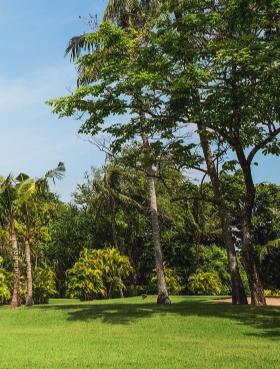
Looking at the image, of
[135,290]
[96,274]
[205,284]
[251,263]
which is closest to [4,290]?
[96,274]

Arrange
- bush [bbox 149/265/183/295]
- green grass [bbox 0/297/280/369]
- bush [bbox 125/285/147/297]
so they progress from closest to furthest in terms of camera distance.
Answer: green grass [bbox 0/297/280/369]
bush [bbox 149/265/183/295]
bush [bbox 125/285/147/297]

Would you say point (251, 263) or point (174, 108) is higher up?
point (174, 108)

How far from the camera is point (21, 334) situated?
14.5 m

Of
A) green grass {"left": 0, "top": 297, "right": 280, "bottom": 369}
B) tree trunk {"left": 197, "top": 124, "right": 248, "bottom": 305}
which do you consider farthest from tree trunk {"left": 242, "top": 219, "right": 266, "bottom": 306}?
tree trunk {"left": 197, "top": 124, "right": 248, "bottom": 305}

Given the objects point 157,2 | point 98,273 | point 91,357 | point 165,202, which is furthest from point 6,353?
point 165,202

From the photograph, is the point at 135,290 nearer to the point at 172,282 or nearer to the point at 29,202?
the point at 172,282

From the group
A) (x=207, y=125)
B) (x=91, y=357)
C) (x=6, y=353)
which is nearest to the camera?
(x=91, y=357)

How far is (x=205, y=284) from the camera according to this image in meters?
33.2

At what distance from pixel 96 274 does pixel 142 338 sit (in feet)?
57.5

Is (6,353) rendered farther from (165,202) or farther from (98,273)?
(165,202)

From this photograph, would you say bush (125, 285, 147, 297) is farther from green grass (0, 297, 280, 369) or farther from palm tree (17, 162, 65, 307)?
green grass (0, 297, 280, 369)

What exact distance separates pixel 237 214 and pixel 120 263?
48.2ft

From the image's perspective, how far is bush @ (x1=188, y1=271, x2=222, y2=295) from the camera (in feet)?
108

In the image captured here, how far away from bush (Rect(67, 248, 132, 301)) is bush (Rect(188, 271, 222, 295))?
14.3 ft
